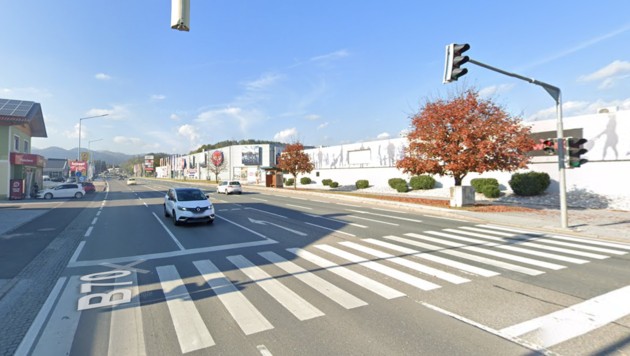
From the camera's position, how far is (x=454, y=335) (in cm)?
403

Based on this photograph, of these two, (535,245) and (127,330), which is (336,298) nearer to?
(127,330)

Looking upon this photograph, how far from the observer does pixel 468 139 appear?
17516 mm

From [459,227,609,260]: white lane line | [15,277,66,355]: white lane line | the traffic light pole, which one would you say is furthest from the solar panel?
the traffic light pole

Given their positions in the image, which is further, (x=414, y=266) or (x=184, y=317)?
(x=414, y=266)

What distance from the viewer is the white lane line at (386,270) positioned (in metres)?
5.98

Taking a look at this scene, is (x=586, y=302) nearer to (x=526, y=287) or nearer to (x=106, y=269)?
(x=526, y=287)

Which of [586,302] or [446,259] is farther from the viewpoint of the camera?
[446,259]

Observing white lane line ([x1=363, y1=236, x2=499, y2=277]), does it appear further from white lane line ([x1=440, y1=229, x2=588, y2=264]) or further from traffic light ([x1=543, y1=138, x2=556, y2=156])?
traffic light ([x1=543, y1=138, x2=556, y2=156])

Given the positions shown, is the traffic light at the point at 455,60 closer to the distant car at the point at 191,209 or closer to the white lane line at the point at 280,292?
the white lane line at the point at 280,292

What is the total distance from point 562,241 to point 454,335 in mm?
8846

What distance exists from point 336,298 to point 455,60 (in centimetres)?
846

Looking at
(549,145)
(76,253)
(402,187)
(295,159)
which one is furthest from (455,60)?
(295,159)

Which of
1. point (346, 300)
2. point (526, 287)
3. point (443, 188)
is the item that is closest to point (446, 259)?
point (526, 287)

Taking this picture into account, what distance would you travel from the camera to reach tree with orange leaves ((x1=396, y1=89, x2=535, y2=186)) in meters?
17.5
